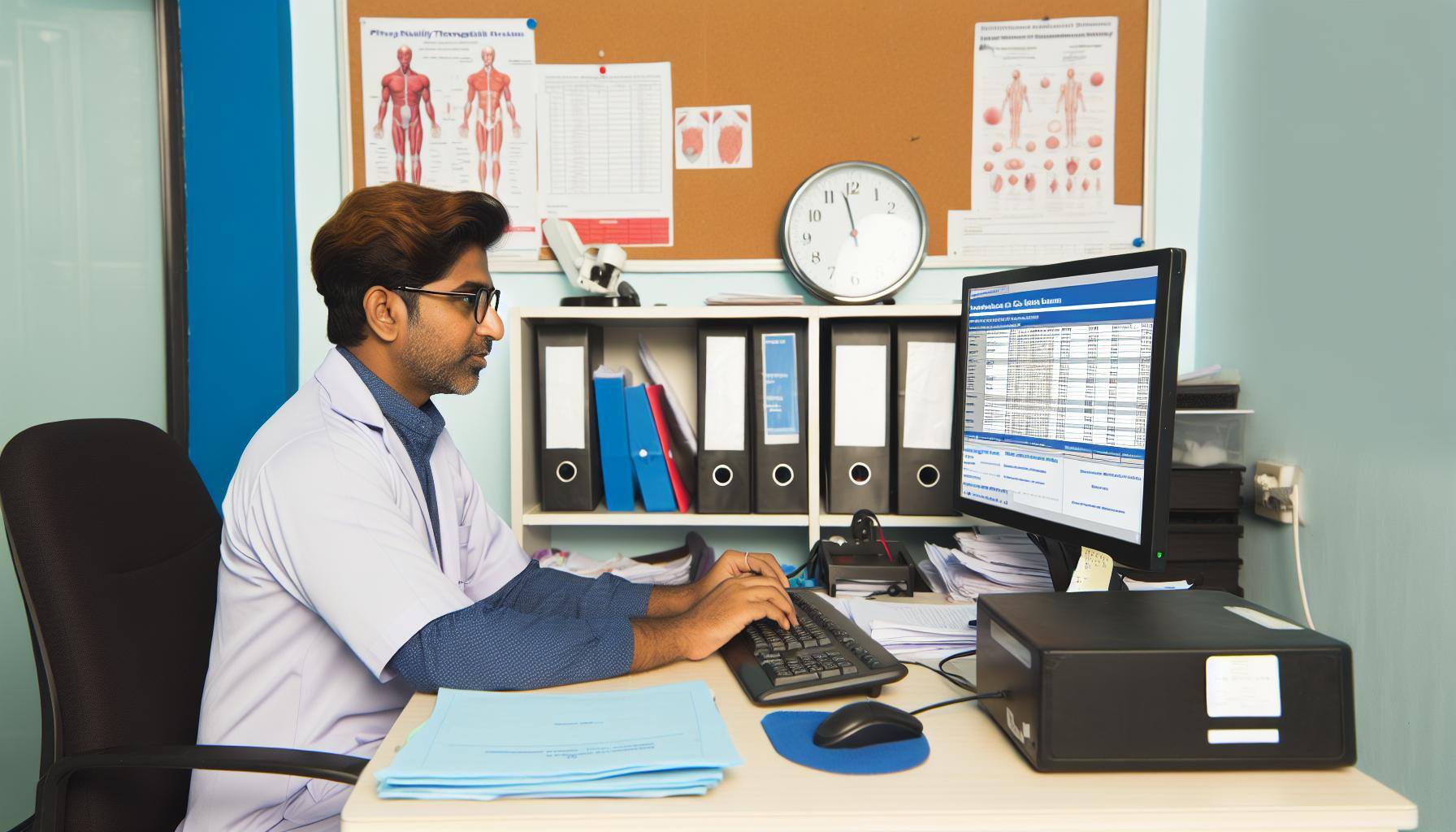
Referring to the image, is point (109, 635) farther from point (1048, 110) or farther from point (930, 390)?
point (1048, 110)

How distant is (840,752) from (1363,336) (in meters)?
1.11

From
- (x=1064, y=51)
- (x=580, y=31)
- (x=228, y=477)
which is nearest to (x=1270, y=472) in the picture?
(x=1064, y=51)

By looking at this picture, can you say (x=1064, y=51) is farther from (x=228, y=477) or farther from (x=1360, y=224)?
(x=228, y=477)

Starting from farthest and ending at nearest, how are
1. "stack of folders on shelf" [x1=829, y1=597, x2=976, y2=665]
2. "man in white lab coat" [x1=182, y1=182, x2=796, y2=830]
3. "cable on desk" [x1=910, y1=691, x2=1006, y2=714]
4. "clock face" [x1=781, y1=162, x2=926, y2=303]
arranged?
"clock face" [x1=781, y1=162, x2=926, y2=303] < "stack of folders on shelf" [x1=829, y1=597, x2=976, y2=665] < "man in white lab coat" [x1=182, y1=182, x2=796, y2=830] < "cable on desk" [x1=910, y1=691, x2=1006, y2=714]

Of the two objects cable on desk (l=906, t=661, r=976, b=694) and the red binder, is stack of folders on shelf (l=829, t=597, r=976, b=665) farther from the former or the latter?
the red binder

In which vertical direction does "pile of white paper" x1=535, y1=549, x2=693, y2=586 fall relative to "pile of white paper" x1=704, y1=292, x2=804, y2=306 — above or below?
below

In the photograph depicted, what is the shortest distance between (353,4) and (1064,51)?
1574 millimetres

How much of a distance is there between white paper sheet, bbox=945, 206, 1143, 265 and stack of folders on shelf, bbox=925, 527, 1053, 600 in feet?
2.55

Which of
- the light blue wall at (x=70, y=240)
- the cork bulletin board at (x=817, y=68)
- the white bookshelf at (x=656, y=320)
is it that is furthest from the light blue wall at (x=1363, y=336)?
the light blue wall at (x=70, y=240)

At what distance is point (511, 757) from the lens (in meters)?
0.74

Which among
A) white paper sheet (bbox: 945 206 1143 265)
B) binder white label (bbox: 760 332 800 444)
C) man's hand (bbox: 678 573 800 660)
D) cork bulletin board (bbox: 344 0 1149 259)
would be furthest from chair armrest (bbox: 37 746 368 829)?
white paper sheet (bbox: 945 206 1143 265)

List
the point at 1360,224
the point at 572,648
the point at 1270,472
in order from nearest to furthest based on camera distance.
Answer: the point at 572,648, the point at 1360,224, the point at 1270,472

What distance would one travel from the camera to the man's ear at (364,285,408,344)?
1209 millimetres

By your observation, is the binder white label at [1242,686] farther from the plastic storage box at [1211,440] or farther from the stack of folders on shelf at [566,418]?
the stack of folders on shelf at [566,418]
